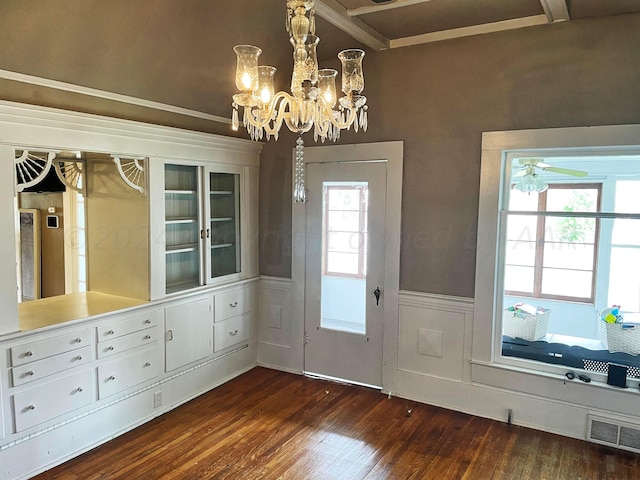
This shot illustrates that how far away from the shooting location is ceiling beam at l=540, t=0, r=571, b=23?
9.69 feet

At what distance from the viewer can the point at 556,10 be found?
10.1 ft

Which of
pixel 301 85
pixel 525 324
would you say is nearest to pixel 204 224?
pixel 301 85

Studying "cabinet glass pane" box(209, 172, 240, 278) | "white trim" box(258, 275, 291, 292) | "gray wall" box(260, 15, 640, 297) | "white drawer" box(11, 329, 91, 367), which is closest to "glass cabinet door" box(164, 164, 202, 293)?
"cabinet glass pane" box(209, 172, 240, 278)

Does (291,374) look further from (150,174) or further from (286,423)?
(150,174)

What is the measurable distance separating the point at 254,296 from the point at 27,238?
7.63 ft

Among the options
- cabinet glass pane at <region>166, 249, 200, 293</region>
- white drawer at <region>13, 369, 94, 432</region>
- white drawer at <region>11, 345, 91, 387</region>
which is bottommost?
white drawer at <region>13, 369, 94, 432</region>

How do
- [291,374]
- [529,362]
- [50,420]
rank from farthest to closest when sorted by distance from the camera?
[291,374] → [529,362] → [50,420]

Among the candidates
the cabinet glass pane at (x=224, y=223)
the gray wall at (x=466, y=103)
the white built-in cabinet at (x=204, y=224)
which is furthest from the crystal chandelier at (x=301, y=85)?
the cabinet glass pane at (x=224, y=223)

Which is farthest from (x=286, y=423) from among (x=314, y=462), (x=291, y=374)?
(x=291, y=374)

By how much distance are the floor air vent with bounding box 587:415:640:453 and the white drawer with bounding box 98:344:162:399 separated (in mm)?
3264

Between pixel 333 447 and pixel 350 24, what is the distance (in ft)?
9.82

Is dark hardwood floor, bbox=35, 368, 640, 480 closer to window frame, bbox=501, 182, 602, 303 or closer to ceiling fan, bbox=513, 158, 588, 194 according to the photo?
window frame, bbox=501, 182, 602, 303

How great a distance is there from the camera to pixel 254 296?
4758mm

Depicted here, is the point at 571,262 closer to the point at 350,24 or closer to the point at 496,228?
the point at 496,228
